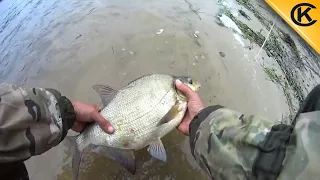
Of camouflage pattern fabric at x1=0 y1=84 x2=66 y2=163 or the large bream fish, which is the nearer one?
camouflage pattern fabric at x1=0 y1=84 x2=66 y2=163

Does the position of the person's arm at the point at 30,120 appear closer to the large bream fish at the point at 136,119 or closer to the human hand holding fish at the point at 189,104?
the large bream fish at the point at 136,119

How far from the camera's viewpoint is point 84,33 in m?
2.40

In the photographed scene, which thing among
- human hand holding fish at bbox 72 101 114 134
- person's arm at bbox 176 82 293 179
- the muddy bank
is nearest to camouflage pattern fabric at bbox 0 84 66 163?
human hand holding fish at bbox 72 101 114 134

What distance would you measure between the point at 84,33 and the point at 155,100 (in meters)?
1.04

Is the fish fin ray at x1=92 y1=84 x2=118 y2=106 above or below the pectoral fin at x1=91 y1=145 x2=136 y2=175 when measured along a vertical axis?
above

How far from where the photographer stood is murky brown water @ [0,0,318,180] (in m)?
2.11

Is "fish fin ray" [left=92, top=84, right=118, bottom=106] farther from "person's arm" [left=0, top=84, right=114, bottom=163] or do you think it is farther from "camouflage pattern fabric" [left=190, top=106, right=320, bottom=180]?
"camouflage pattern fabric" [left=190, top=106, right=320, bottom=180]

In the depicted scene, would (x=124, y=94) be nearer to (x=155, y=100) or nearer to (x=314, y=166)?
(x=155, y=100)

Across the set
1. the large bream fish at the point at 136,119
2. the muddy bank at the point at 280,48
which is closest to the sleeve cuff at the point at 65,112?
the large bream fish at the point at 136,119

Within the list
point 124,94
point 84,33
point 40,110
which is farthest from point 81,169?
point 84,33

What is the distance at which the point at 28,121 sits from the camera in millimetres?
1243

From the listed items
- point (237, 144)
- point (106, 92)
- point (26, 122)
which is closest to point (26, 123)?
point (26, 122)

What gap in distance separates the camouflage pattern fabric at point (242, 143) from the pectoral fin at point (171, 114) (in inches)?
8.2

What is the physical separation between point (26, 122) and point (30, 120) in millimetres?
18
